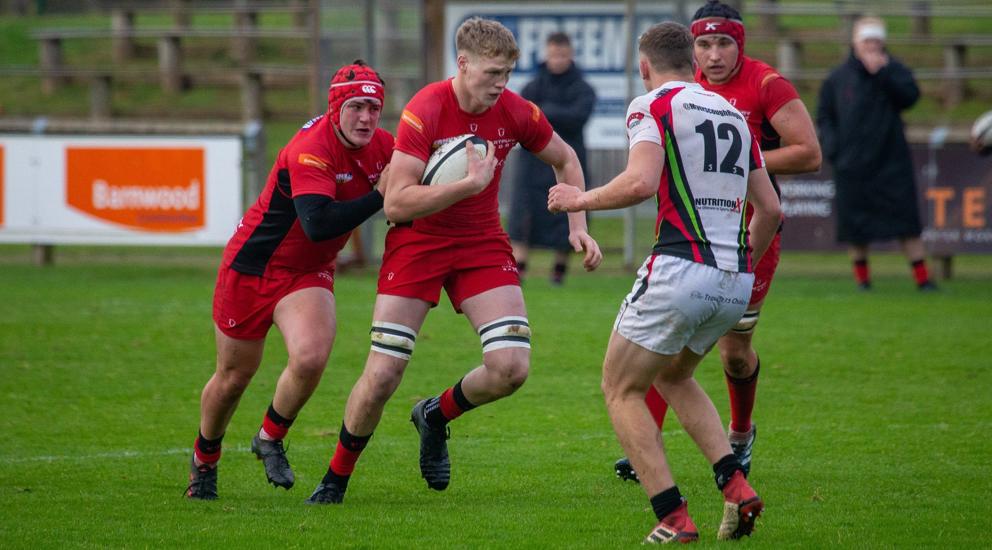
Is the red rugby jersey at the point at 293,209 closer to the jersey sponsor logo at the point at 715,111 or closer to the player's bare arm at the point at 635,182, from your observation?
the player's bare arm at the point at 635,182

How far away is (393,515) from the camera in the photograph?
252 inches

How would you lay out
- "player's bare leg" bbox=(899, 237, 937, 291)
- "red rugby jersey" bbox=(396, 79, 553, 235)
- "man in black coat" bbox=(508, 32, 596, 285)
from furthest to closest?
1. "man in black coat" bbox=(508, 32, 596, 285)
2. "player's bare leg" bbox=(899, 237, 937, 291)
3. "red rugby jersey" bbox=(396, 79, 553, 235)

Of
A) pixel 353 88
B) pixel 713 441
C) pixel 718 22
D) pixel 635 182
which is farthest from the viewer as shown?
pixel 718 22

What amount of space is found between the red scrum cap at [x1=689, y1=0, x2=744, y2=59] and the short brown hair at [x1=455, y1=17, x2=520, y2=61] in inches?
47.5

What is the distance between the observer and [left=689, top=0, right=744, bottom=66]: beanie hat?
284 inches

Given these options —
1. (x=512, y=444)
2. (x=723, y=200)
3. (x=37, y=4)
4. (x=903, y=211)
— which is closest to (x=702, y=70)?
(x=723, y=200)

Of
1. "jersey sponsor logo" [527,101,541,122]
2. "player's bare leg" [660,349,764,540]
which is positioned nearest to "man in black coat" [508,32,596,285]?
"jersey sponsor logo" [527,101,541,122]

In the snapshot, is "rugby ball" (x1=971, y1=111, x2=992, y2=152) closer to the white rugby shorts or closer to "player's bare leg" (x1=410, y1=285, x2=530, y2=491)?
"player's bare leg" (x1=410, y1=285, x2=530, y2=491)

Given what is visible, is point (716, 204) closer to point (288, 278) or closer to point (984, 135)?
point (288, 278)

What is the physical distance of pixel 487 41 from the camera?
6.41 m

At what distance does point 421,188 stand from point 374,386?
99cm

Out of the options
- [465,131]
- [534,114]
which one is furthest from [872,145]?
[465,131]

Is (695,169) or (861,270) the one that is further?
(861,270)

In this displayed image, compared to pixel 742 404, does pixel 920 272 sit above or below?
above
